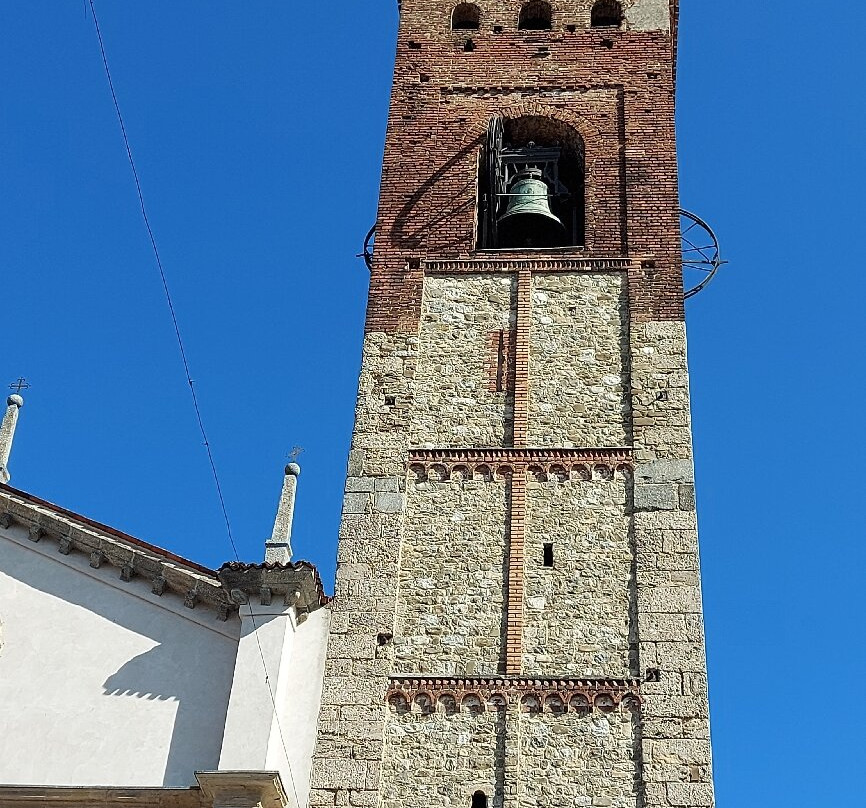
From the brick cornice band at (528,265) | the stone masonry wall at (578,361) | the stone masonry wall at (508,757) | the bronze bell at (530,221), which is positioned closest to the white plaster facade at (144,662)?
the stone masonry wall at (508,757)

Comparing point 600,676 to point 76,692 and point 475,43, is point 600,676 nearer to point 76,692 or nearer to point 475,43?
point 76,692

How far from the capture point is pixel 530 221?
1727cm

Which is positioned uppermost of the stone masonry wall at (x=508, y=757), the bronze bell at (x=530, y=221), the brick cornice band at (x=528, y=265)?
the bronze bell at (x=530, y=221)

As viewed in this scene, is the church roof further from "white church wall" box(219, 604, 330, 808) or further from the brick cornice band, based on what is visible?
the brick cornice band

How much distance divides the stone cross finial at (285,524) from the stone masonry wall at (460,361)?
59.3 inches

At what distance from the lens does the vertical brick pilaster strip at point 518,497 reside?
536 inches

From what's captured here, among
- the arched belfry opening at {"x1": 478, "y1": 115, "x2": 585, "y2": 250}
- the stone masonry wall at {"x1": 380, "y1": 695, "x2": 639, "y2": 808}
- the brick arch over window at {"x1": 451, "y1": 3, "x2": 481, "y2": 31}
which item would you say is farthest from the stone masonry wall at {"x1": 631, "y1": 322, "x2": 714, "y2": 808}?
the brick arch over window at {"x1": 451, "y1": 3, "x2": 481, "y2": 31}

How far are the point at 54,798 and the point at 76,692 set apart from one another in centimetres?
102

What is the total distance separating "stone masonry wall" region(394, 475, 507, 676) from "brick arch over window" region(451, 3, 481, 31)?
7.43 metres

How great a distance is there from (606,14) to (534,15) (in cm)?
94

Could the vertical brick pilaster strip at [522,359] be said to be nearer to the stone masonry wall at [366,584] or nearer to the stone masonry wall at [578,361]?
the stone masonry wall at [578,361]

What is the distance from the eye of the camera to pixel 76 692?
43.1ft

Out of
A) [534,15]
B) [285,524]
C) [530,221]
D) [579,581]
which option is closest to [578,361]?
[530,221]

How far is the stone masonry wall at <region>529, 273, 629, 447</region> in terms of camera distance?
49.5 feet
